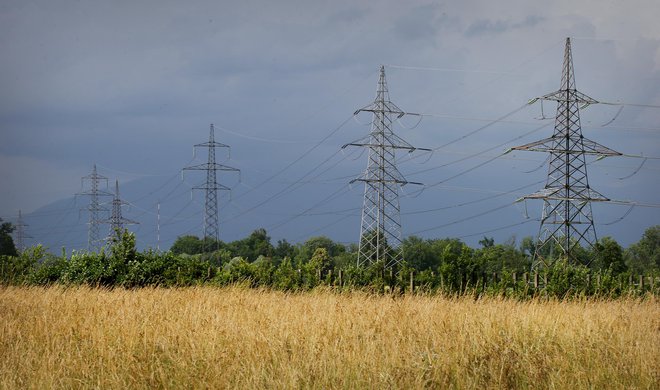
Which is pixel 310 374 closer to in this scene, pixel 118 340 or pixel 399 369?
pixel 399 369

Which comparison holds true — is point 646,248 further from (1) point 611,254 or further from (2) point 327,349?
(2) point 327,349

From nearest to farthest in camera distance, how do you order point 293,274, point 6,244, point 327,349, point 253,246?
point 327,349 → point 293,274 → point 6,244 → point 253,246

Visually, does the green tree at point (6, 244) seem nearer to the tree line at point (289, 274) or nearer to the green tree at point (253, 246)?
the green tree at point (253, 246)

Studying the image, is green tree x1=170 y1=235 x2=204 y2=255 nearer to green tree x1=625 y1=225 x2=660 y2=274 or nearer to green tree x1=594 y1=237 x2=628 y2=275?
green tree x1=594 y1=237 x2=628 y2=275

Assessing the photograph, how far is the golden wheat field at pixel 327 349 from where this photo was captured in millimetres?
8516

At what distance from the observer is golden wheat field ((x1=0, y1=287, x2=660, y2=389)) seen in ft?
27.9

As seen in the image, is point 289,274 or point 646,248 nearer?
point 289,274

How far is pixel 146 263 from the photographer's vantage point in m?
28.6

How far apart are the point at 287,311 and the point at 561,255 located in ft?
92.0

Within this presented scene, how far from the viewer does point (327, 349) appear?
30.8 ft

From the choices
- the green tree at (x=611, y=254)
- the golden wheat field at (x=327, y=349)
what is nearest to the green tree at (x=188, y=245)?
the green tree at (x=611, y=254)

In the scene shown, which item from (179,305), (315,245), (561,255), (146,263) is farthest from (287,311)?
(315,245)

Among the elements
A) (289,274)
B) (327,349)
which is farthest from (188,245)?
(327,349)

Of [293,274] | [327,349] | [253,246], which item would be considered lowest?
[327,349]
